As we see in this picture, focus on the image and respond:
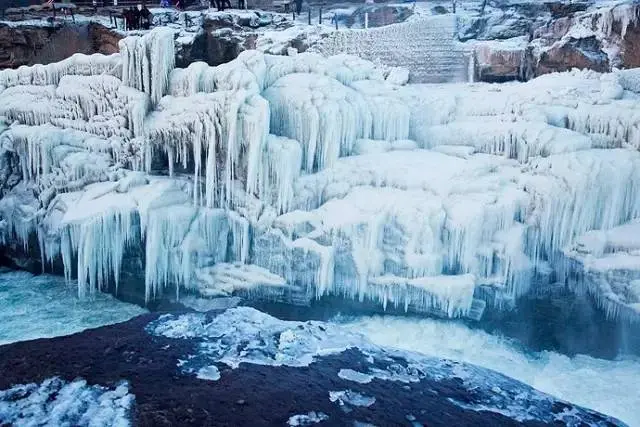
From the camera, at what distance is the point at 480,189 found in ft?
28.1

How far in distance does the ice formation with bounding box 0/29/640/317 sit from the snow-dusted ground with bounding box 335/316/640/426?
1.09ft

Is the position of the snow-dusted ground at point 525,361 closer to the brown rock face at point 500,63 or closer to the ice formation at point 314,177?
the ice formation at point 314,177

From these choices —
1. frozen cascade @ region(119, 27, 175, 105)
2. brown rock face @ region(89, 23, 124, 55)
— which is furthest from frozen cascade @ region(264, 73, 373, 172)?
brown rock face @ region(89, 23, 124, 55)

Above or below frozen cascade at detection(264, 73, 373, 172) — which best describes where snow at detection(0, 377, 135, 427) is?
below

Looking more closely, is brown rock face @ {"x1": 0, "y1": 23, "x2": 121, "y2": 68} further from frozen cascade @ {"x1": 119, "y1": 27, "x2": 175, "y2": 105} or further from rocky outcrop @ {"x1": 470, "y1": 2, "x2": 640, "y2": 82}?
rocky outcrop @ {"x1": 470, "y1": 2, "x2": 640, "y2": 82}

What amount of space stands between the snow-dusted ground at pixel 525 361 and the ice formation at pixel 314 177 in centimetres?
33

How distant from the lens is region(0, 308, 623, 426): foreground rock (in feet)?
18.8

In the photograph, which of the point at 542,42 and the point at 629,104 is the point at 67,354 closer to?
A: the point at 629,104

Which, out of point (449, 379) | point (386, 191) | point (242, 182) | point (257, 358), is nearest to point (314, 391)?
point (257, 358)

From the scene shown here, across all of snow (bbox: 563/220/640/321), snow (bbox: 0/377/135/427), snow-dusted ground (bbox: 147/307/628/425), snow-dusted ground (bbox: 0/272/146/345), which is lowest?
snow-dusted ground (bbox: 0/272/146/345)

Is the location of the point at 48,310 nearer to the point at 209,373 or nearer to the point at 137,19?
the point at 209,373

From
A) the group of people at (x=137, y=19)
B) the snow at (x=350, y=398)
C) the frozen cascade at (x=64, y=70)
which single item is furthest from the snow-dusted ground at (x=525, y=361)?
the group of people at (x=137, y=19)

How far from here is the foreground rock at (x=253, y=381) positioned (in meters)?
5.74

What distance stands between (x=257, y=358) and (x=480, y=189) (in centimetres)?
417
